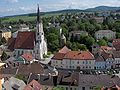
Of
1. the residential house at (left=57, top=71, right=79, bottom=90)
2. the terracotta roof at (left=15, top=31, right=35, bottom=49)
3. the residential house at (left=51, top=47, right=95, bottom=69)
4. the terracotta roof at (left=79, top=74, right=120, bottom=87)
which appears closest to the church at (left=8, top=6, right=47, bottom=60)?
the terracotta roof at (left=15, top=31, right=35, bottom=49)

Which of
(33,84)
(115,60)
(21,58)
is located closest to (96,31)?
(115,60)

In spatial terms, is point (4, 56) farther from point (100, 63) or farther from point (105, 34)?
point (105, 34)

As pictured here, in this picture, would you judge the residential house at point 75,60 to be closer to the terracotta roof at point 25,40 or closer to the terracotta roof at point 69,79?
the terracotta roof at point 25,40

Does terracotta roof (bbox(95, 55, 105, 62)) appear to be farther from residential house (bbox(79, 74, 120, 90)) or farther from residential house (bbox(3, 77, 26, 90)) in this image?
residential house (bbox(3, 77, 26, 90))

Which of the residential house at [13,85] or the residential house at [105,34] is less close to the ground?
the residential house at [13,85]

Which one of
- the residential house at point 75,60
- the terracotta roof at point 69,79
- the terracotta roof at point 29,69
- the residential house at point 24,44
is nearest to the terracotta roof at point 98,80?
the terracotta roof at point 69,79

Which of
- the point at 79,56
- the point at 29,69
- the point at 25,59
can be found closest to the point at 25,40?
the point at 25,59

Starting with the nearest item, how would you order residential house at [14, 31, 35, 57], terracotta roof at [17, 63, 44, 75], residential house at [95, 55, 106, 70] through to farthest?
terracotta roof at [17, 63, 44, 75], residential house at [95, 55, 106, 70], residential house at [14, 31, 35, 57]

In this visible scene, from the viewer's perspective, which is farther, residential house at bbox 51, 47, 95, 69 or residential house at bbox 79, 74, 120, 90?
residential house at bbox 51, 47, 95, 69
